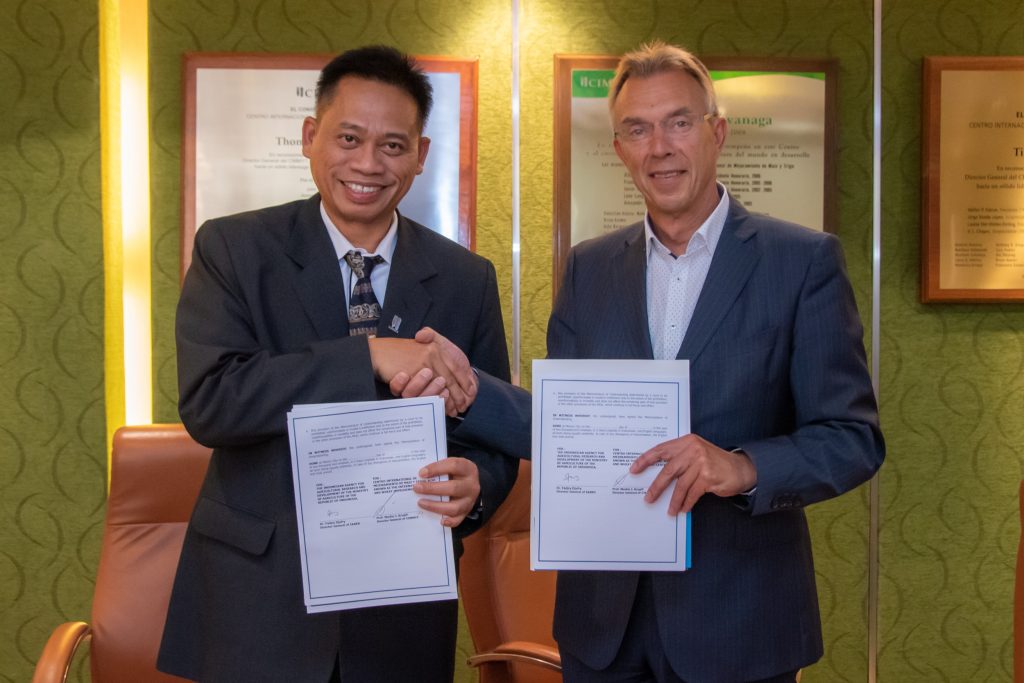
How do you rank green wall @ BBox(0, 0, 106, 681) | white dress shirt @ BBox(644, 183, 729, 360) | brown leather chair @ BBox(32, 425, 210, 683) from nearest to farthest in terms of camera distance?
white dress shirt @ BBox(644, 183, 729, 360)
brown leather chair @ BBox(32, 425, 210, 683)
green wall @ BBox(0, 0, 106, 681)

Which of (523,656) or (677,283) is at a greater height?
(677,283)

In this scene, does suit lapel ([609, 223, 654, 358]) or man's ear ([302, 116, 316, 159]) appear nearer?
suit lapel ([609, 223, 654, 358])

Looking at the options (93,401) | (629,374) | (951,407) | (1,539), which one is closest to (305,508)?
(629,374)

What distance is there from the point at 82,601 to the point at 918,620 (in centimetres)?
295

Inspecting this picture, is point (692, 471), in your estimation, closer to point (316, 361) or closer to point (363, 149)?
point (316, 361)

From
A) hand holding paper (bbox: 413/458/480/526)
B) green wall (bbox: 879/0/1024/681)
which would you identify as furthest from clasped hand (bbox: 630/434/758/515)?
green wall (bbox: 879/0/1024/681)

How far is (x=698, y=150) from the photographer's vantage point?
185 cm

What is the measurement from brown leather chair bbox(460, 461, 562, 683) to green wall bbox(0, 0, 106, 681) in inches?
56.7

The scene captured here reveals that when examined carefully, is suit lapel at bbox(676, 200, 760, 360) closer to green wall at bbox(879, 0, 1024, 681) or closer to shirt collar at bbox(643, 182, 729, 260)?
shirt collar at bbox(643, 182, 729, 260)

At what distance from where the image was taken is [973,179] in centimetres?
338

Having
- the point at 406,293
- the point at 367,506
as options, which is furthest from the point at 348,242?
the point at 367,506

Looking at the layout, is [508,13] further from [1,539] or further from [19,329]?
[1,539]

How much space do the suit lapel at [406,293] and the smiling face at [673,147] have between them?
18.2 inches

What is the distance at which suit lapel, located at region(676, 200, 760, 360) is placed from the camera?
175 centimetres
